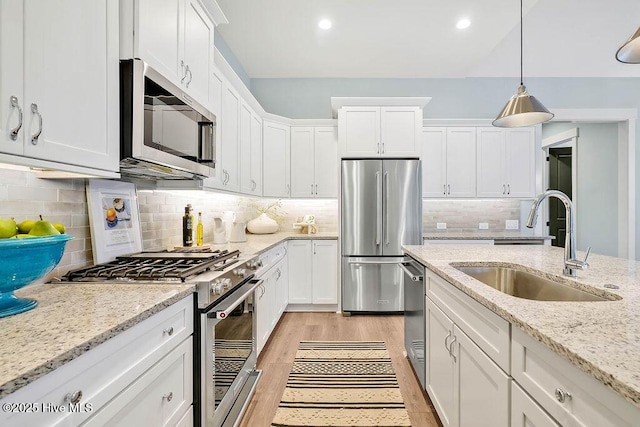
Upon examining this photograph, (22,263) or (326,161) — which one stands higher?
(326,161)

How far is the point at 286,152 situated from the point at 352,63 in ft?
4.53

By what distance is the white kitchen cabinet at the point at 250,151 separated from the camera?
10.3ft

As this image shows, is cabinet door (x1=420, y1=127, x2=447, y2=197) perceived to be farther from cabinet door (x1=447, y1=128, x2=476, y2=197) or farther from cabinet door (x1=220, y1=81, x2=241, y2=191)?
cabinet door (x1=220, y1=81, x2=241, y2=191)

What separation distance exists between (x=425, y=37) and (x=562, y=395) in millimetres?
3494

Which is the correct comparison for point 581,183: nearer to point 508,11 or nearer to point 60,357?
point 508,11

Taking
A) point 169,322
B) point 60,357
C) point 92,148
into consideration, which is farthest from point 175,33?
point 60,357

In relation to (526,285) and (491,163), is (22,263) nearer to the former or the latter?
(526,285)

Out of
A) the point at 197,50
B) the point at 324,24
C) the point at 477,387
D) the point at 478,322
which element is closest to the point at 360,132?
the point at 324,24

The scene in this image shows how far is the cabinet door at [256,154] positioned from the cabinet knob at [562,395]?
2.99 metres

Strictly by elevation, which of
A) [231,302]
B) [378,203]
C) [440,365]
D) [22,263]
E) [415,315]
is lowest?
Answer: [440,365]

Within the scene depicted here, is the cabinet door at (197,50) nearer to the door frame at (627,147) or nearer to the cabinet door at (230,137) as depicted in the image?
the cabinet door at (230,137)

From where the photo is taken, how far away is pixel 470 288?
124cm

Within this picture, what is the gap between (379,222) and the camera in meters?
3.63

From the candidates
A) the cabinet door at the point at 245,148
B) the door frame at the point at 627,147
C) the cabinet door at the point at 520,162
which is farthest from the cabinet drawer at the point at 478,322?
the door frame at the point at 627,147
